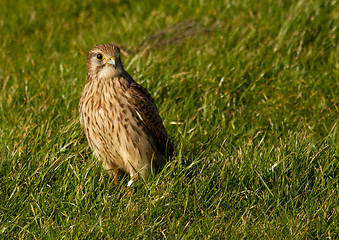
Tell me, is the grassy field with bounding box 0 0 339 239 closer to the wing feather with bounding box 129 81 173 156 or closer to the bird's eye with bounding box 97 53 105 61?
the wing feather with bounding box 129 81 173 156

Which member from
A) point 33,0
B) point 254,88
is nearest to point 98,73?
point 254,88

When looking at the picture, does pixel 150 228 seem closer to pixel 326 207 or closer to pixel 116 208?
pixel 116 208

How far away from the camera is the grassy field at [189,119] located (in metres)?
4.80

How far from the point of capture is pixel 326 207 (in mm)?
4824

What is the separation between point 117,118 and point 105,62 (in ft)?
1.84

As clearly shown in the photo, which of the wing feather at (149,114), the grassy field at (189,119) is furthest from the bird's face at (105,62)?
the grassy field at (189,119)

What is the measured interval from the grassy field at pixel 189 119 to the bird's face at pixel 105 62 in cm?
74

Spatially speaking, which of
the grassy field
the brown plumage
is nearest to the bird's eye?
the brown plumage

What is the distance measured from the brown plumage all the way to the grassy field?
10.1 inches

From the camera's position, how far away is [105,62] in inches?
220

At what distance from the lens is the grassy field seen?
4805 millimetres

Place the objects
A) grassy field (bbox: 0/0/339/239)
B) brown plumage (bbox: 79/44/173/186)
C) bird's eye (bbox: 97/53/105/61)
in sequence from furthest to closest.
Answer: bird's eye (bbox: 97/53/105/61), brown plumage (bbox: 79/44/173/186), grassy field (bbox: 0/0/339/239)

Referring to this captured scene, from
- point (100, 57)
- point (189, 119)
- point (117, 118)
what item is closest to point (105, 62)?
point (100, 57)

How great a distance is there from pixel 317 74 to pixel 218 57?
50.2 inches
